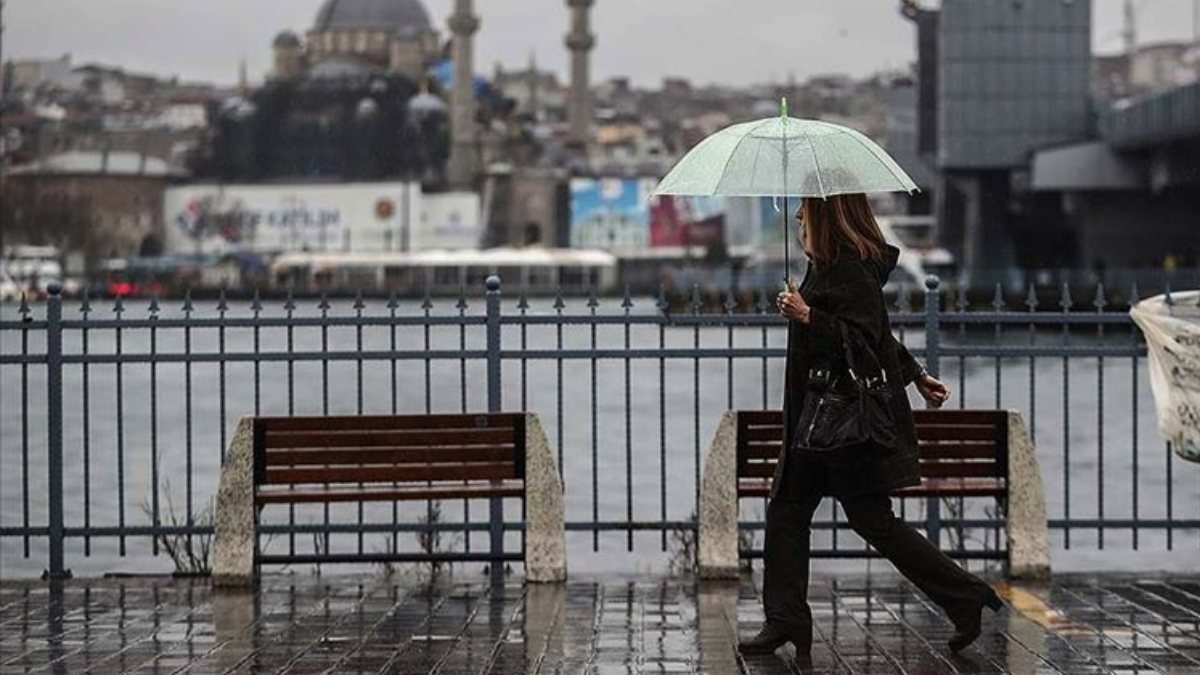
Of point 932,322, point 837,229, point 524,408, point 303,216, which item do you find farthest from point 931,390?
point 303,216

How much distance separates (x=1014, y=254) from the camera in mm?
103375

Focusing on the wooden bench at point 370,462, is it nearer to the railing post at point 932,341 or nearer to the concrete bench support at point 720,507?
the concrete bench support at point 720,507

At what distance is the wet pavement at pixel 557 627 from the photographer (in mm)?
9547

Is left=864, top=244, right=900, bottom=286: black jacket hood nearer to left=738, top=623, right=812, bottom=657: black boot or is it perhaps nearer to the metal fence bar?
left=738, top=623, right=812, bottom=657: black boot

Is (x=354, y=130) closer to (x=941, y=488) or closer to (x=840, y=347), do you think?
(x=941, y=488)

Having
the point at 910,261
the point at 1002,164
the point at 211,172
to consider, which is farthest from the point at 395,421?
the point at 211,172

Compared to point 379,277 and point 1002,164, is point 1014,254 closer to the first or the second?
point 1002,164

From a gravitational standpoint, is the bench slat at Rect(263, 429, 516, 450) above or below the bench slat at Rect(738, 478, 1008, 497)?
above

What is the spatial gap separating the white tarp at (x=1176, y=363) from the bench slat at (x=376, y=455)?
305cm

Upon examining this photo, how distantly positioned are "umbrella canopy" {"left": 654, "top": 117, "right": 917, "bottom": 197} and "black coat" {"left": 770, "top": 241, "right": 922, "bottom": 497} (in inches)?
12.0

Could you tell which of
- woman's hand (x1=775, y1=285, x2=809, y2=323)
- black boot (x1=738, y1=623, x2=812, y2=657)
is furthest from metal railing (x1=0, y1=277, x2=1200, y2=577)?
woman's hand (x1=775, y1=285, x2=809, y2=323)

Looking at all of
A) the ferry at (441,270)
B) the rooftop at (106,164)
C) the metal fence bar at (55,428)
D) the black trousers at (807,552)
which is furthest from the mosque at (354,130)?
the black trousers at (807,552)

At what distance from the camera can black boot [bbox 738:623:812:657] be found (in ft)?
31.6

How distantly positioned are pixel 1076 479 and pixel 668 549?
47.8 feet
